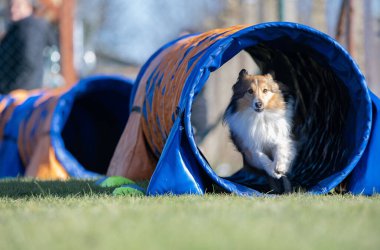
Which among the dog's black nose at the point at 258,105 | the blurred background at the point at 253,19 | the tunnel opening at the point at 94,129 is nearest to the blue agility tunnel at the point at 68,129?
the tunnel opening at the point at 94,129

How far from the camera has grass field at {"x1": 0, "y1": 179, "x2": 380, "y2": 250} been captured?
2512mm

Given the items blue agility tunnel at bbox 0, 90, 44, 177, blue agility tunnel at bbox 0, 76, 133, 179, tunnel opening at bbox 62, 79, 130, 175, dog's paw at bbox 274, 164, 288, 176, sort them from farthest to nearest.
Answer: tunnel opening at bbox 62, 79, 130, 175, blue agility tunnel at bbox 0, 90, 44, 177, blue agility tunnel at bbox 0, 76, 133, 179, dog's paw at bbox 274, 164, 288, 176

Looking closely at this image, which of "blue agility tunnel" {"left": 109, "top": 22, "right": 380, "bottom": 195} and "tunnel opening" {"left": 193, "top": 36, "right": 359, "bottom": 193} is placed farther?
"tunnel opening" {"left": 193, "top": 36, "right": 359, "bottom": 193}

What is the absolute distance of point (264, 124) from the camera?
517 cm

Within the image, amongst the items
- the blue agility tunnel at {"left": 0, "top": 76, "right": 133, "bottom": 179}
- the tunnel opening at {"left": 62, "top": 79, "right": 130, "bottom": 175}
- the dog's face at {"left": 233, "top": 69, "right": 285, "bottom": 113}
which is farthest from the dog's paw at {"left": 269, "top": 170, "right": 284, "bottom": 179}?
the tunnel opening at {"left": 62, "top": 79, "right": 130, "bottom": 175}

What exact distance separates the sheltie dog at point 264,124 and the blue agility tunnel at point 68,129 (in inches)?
90.6

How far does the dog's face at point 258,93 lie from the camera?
5.21 meters

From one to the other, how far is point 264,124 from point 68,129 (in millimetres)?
4209

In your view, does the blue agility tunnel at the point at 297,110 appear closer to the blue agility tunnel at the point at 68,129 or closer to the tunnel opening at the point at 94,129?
the blue agility tunnel at the point at 68,129

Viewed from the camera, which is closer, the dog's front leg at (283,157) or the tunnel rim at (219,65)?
the tunnel rim at (219,65)

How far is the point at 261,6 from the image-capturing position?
889cm

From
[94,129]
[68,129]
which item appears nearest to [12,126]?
[68,129]

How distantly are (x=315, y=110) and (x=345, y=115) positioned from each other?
60 centimetres

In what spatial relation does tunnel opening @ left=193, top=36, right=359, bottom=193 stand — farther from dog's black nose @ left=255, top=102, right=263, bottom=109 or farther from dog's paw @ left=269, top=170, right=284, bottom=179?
dog's black nose @ left=255, top=102, right=263, bottom=109
